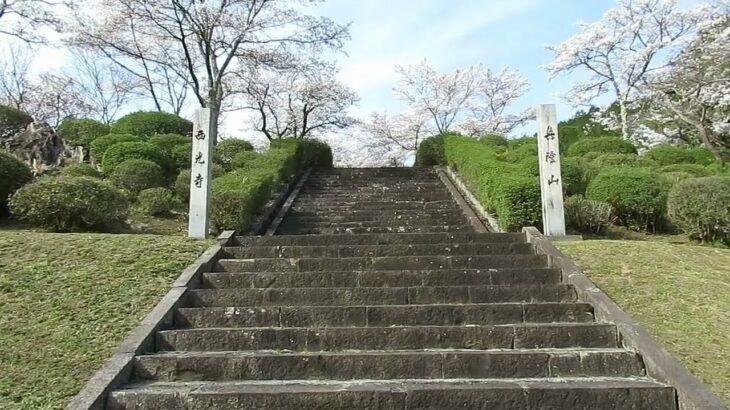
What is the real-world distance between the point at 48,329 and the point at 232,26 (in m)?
17.0

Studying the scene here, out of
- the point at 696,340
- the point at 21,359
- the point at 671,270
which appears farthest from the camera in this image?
the point at 671,270

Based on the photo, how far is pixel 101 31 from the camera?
21.4m

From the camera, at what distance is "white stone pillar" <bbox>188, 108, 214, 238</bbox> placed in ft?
27.6

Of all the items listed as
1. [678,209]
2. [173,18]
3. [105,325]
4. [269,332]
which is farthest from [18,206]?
[173,18]

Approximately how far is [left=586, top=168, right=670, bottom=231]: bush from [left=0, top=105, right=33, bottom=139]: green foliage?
1483cm

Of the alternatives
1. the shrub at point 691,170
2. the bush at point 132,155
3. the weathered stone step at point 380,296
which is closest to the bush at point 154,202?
the bush at point 132,155

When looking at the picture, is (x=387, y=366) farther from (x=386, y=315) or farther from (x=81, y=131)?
(x=81, y=131)

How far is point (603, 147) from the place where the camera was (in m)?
16.5

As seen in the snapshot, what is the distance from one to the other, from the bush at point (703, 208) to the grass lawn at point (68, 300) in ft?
23.6

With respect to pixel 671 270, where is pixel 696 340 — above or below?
below

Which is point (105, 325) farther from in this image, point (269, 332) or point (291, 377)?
point (291, 377)

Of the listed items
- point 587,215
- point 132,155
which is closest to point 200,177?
point 132,155

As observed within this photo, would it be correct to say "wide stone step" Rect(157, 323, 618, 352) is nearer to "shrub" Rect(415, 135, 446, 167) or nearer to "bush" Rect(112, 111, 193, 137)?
"shrub" Rect(415, 135, 446, 167)

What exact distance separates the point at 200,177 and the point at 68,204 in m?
2.30
